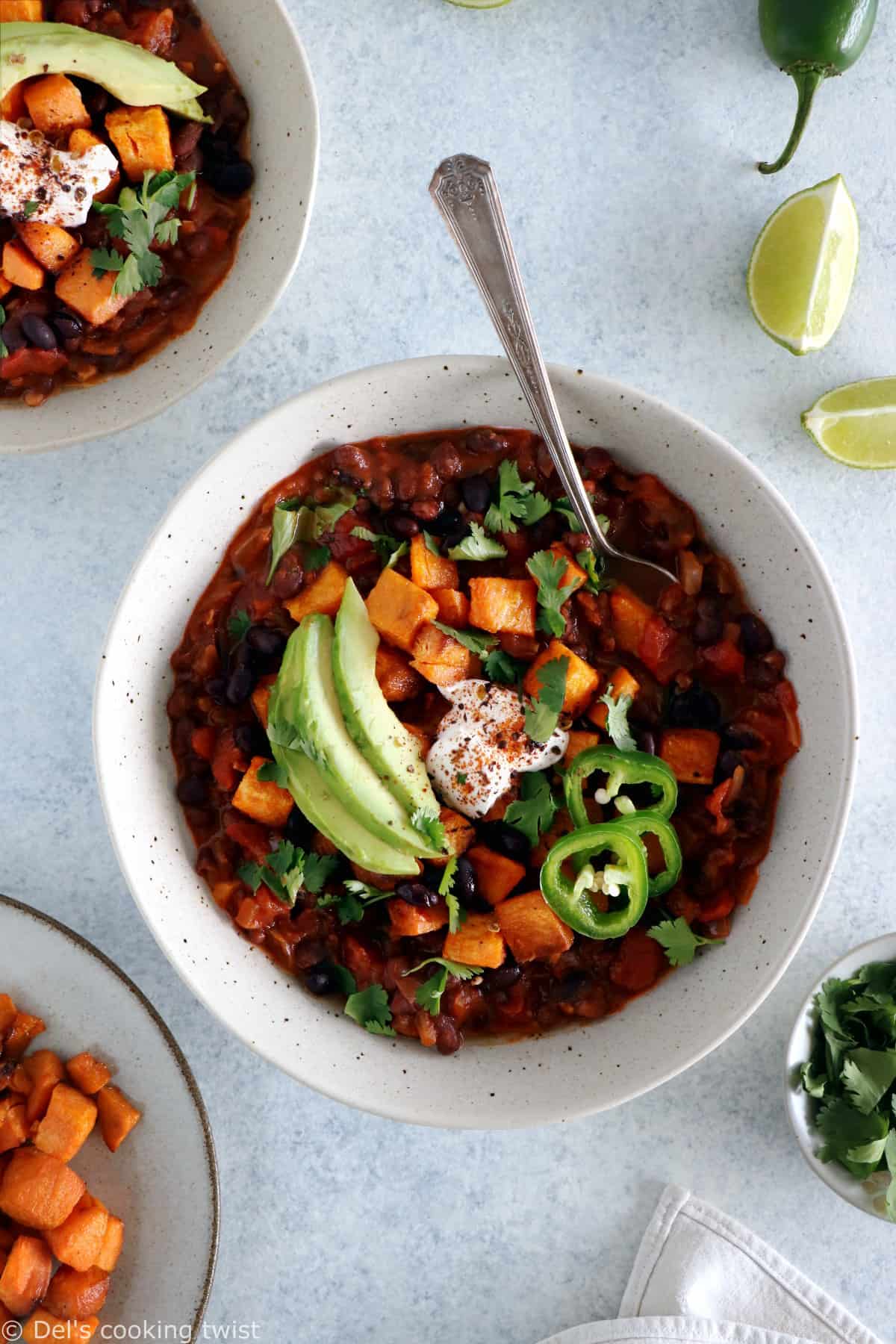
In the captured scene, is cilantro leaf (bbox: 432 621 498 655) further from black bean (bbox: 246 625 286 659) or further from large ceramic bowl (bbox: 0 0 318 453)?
large ceramic bowl (bbox: 0 0 318 453)

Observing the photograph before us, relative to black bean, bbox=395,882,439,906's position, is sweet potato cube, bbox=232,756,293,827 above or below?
above

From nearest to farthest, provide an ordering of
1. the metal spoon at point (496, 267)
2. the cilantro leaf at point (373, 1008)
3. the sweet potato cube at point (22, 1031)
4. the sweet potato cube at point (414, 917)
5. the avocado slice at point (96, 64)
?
the metal spoon at point (496, 267)
the avocado slice at point (96, 64)
the sweet potato cube at point (414, 917)
the cilantro leaf at point (373, 1008)
the sweet potato cube at point (22, 1031)

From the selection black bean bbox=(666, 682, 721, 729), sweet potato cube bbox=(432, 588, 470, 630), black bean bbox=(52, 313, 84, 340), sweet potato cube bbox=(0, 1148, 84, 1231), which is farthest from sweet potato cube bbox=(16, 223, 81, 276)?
sweet potato cube bbox=(0, 1148, 84, 1231)

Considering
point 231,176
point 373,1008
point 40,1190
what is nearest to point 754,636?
point 373,1008

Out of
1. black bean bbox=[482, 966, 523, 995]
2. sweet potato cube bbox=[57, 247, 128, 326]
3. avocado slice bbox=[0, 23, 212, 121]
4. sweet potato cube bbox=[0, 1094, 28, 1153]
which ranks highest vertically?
avocado slice bbox=[0, 23, 212, 121]

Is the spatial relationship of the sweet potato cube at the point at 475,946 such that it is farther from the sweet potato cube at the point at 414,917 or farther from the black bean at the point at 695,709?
the black bean at the point at 695,709

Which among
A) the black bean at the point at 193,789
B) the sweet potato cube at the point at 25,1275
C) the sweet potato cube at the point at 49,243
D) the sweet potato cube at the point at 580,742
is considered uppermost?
the sweet potato cube at the point at 49,243

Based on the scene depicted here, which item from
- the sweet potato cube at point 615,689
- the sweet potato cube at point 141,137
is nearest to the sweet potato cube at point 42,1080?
the sweet potato cube at point 615,689
